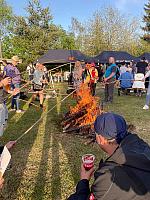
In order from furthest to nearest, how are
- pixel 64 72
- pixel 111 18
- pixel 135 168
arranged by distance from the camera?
pixel 111 18 → pixel 64 72 → pixel 135 168

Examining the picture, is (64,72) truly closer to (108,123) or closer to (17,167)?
(17,167)

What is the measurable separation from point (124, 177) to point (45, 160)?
3377mm

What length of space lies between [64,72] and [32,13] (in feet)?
42.2

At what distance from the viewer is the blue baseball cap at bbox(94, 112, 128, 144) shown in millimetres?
2016

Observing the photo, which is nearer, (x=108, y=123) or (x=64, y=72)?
(x=108, y=123)

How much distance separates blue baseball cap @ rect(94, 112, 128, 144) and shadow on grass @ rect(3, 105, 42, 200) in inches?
88.6

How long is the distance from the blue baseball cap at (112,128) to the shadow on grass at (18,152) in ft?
7.38

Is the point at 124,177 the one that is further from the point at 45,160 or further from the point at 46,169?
the point at 45,160

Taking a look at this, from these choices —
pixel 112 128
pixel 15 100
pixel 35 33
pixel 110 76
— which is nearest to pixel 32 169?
pixel 112 128

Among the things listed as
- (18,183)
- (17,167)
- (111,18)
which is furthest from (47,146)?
(111,18)

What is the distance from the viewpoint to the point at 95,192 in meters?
1.86

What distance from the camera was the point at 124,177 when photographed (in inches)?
69.0

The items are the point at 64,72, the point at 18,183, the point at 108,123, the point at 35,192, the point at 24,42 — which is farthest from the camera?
the point at 24,42

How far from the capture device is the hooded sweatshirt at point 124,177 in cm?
175
